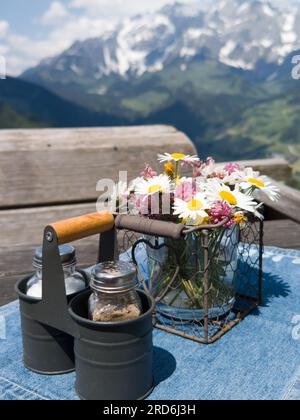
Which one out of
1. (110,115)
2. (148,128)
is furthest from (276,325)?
(110,115)

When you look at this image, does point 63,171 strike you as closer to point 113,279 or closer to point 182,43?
point 113,279

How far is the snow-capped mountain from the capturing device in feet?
438

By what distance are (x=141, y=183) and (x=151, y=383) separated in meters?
0.58

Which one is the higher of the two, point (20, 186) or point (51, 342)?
point (20, 186)

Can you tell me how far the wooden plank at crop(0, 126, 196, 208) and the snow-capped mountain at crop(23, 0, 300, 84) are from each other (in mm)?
133599

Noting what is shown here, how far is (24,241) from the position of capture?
283 cm

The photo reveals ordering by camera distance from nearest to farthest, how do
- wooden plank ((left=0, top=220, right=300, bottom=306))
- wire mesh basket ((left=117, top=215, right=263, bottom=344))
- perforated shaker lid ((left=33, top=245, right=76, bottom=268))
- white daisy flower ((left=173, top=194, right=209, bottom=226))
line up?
perforated shaker lid ((left=33, top=245, right=76, bottom=268))
white daisy flower ((left=173, top=194, right=209, bottom=226))
wire mesh basket ((left=117, top=215, right=263, bottom=344))
wooden plank ((left=0, top=220, right=300, bottom=306))

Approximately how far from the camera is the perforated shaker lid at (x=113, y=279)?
1.10 m

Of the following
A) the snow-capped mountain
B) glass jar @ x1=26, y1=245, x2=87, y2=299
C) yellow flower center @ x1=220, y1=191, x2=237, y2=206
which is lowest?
glass jar @ x1=26, y1=245, x2=87, y2=299

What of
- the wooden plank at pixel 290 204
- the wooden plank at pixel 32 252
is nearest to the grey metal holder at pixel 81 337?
the wooden plank at pixel 32 252

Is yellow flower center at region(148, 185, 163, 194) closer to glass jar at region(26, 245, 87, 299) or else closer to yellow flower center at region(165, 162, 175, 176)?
yellow flower center at region(165, 162, 175, 176)

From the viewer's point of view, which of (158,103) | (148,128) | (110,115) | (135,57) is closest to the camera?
(148,128)

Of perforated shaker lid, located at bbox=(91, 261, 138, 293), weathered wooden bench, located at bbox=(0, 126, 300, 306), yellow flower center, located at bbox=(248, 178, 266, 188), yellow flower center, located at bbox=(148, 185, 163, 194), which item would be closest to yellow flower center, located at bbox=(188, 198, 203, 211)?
yellow flower center, located at bbox=(148, 185, 163, 194)

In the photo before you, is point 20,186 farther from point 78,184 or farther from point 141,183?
point 141,183
